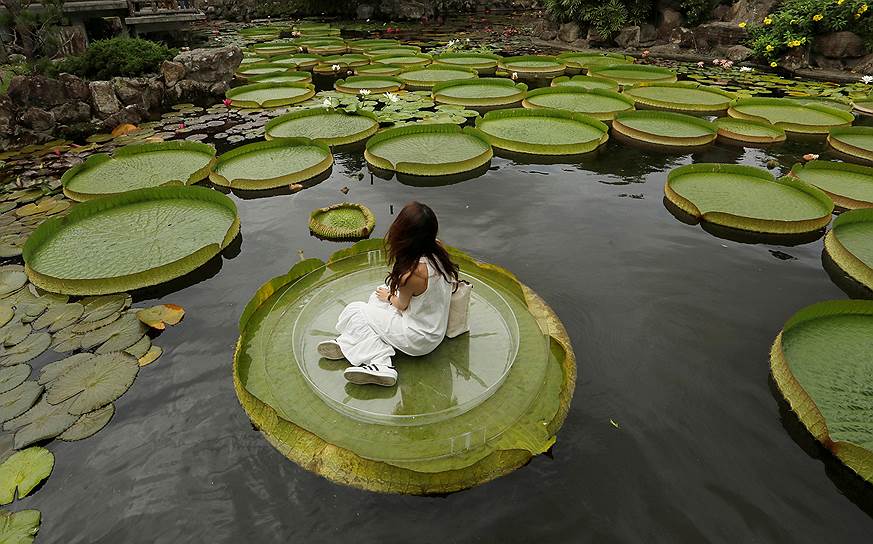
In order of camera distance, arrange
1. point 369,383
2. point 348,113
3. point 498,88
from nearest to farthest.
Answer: point 369,383 → point 348,113 → point 498,88

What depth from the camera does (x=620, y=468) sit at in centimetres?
297

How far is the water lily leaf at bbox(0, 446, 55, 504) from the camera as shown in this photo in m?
2.76

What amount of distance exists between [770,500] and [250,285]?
15.2ft

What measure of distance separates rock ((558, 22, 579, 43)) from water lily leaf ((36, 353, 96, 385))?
18.8 m

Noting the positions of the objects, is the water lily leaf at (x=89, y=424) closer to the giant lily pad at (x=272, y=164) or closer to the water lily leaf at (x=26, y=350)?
the water lily leaf at (x=26, y=350)

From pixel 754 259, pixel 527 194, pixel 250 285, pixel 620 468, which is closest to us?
pixel 620 468

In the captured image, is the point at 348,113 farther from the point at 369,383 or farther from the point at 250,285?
the point at 369,383

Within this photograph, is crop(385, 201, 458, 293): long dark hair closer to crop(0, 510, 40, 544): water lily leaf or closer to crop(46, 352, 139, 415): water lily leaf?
crop(46, 352, 139, 415): water lily leaf

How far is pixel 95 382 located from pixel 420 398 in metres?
2.53

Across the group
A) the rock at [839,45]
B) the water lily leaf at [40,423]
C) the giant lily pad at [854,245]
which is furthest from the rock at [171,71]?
the rock at [839,45]

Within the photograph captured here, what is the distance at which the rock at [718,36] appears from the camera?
14555 mm

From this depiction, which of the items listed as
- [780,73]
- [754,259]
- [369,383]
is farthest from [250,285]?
[780,73]

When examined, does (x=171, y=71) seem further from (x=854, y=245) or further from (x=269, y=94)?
(x=854, y=245)

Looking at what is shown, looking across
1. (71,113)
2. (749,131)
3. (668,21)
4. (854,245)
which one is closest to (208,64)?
(71,113)
